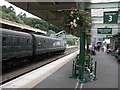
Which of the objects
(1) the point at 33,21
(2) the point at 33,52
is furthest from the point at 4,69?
(1) the point at 33,21

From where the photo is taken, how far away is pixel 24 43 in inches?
503

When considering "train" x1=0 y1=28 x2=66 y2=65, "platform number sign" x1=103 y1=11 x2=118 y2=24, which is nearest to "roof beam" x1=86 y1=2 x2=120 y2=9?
"platform number sign" x1=103 y1=11 x2=118 y2=24

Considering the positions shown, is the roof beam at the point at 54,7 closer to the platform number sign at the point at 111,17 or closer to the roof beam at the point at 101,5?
the roof beam at the point at 101,5

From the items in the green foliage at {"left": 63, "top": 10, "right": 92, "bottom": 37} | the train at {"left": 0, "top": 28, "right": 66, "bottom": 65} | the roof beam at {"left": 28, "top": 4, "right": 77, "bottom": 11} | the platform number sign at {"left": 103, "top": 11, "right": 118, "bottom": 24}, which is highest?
the roof beam at {"left": 28, "top": 4, "right": 77, "bottom": 11}

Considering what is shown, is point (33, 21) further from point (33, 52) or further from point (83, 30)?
point (83, 30)

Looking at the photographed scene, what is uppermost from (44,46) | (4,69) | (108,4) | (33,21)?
(33,21)

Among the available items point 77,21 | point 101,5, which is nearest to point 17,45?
point 101,5

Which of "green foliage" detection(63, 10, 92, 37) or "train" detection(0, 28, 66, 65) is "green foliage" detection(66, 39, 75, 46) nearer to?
"train" detection(0, 28, 66, 65)

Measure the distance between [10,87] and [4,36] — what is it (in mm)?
4340

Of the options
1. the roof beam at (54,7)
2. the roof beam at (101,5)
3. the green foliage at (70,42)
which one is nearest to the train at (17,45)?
the roof beam at (54,7)

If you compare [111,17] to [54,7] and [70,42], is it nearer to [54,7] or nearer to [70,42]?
Result: [54,7]

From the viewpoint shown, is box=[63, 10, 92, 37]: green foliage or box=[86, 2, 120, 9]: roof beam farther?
box=[86, 2, 120, 9]: roof beam

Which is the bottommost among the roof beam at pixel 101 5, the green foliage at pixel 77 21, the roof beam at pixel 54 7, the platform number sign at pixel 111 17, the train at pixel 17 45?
the train at pixel 17 45

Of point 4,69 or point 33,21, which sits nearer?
point 4,69
